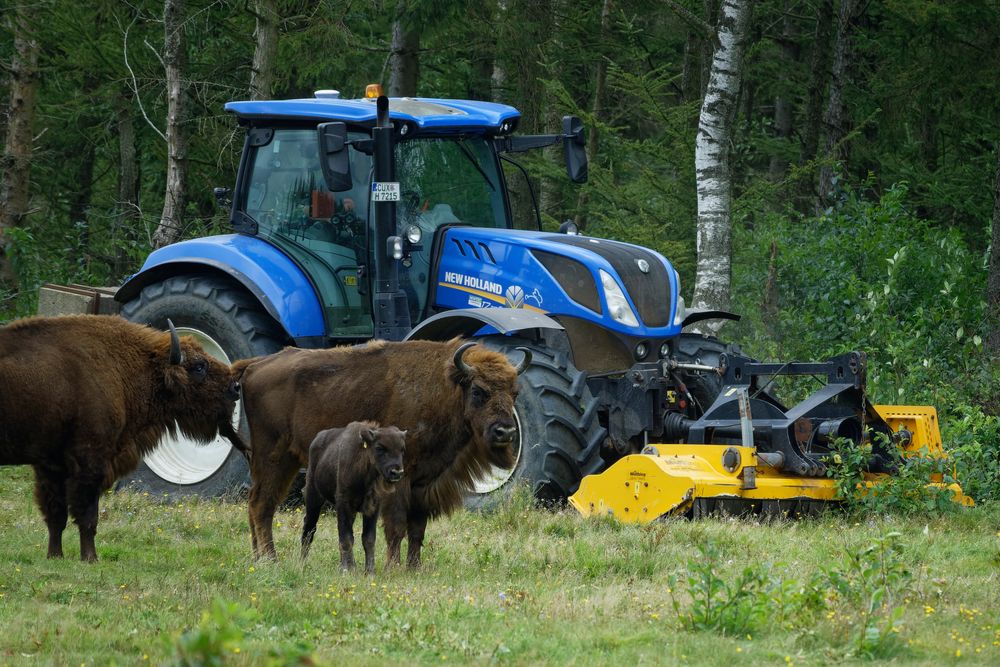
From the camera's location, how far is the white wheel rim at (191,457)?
1157 centimetres

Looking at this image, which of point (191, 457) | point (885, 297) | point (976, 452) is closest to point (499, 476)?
point (191, 457)

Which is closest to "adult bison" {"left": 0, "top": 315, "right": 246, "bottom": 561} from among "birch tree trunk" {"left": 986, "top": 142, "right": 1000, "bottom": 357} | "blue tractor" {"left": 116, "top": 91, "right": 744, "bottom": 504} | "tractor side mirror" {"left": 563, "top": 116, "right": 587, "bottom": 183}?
"blue tractor" {"left": 116, "top": 91, "right": 744, "bottom": 504}

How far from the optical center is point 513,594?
7277 mm

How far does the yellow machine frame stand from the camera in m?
9.38

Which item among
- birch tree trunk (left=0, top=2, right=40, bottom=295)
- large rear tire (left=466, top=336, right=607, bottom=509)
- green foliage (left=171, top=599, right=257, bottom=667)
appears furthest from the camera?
birch tree trunk (left=0, top=2, right=40, bottom=295)

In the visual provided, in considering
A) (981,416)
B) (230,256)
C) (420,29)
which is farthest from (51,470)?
(420,29)

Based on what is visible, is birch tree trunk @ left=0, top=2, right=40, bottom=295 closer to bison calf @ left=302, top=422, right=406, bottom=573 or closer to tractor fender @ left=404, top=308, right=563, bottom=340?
tractor fender @ left=404, top=308, right=563, bottom=340

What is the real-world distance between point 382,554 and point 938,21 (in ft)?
35.9

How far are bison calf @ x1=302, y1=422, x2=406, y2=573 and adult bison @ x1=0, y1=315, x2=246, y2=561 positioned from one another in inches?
61.5

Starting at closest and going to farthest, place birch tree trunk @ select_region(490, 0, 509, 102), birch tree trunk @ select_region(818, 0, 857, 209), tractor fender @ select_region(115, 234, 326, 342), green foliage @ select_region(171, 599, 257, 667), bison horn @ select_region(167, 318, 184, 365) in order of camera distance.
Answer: green foliage @ select_region(171, 599, 257, 667), bison horn @ select_region(167, 318, 184, 365), tractor fender @ select_region(115, 234, 326, 342), birch tree trunk @ select_region(490, 0, 509, 102), birch tree trunk @ select_region(818, 0, 857, 209)

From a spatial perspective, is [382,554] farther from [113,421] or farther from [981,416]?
[981,416]

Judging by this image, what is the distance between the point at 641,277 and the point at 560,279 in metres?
0.73

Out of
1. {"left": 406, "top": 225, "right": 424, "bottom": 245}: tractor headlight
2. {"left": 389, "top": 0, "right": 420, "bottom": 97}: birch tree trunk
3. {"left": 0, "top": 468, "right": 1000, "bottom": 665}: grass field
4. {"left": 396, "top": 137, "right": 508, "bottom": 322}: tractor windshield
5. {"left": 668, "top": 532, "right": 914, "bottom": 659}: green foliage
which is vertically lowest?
{"left": 0, "top": 468, "right": 1000, "bottom": 665}: grass field

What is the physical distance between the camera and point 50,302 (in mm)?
12820
